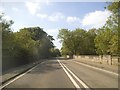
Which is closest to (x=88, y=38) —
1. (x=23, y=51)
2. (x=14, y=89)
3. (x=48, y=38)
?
(x=48, y=38)

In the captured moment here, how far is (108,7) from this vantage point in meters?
44.2

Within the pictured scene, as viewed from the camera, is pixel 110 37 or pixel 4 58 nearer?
pixel 4 58

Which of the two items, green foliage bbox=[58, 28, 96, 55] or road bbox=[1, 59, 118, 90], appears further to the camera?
green foliage bbox=[58, 28, 96, 55]

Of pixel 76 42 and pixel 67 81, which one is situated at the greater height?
pixel 76 42

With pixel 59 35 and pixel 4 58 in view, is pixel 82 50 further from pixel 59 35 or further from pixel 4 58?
pixel 4 58

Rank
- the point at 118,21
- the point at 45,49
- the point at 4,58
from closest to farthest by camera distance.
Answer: the point at 4,58 < the point at 118,21 < the point at 45,49

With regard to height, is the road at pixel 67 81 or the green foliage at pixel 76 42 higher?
the green foliage at pixel 76 42

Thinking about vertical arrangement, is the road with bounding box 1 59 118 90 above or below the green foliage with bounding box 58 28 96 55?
below

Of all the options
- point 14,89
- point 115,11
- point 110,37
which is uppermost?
point 115,11

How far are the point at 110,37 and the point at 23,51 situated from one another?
16.7 metres

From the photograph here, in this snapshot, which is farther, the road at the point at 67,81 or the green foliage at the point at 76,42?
the green foliage at the point at 76,42

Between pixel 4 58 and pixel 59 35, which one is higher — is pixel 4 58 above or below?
below

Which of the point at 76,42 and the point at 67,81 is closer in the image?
the point at 67,81

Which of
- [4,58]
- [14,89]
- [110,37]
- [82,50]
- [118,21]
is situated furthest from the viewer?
[82,50]
